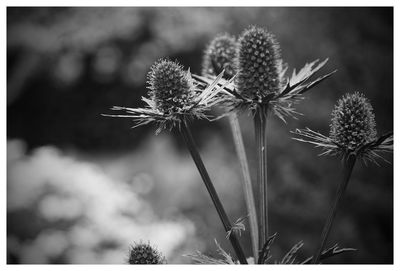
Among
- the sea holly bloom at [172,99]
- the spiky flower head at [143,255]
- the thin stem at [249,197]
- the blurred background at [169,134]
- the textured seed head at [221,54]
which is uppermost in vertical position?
the blurred background at [169,134]

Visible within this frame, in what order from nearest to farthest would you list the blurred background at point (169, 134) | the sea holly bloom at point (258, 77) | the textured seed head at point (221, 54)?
1. the sea holly bloom at point (258, 77)
2. the textured seed head at point (221, 54)
3. the blurred background at point (169, 134)

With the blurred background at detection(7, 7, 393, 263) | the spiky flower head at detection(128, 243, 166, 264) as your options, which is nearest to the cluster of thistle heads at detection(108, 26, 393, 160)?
the spiky flower head at detection(128, 243, 166, 264)

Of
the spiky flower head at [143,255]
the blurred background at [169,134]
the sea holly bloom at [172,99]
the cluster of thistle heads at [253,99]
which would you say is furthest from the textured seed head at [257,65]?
the blurred background at [169,134]

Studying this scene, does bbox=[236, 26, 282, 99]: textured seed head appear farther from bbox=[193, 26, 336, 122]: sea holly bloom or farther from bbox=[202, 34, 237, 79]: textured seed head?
bbox=[202, 34, 237, 79]: textured seed head

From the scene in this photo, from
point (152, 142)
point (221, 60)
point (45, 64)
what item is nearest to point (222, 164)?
point (152, 142)

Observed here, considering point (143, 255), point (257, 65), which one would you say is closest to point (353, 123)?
point (257, 65)

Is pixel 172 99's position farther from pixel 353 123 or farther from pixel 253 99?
pixel 353 123

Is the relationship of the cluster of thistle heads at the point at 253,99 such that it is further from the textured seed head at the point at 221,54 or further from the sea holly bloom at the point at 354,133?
the textured seed head at the point at 221,54

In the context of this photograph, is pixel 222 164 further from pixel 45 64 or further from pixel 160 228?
pixel 45 64
